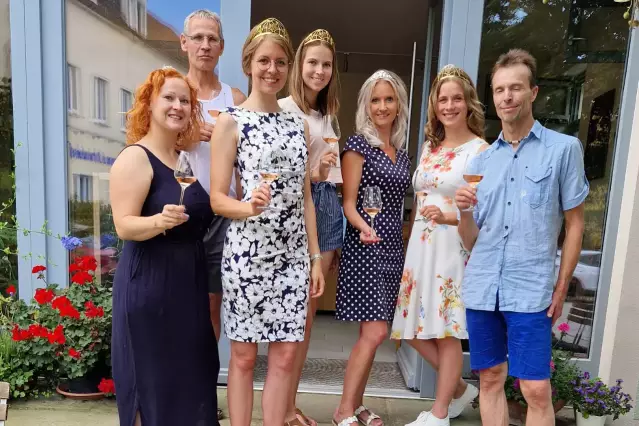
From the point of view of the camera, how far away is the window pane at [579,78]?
126 inches

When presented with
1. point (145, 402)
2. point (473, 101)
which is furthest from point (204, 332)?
point (473, 101)

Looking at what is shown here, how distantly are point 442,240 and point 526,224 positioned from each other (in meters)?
0.69

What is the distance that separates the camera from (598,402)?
2762mm

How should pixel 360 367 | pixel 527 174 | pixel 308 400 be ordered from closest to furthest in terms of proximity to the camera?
pixel 527 174 → pixel 360 367 → pixel 308 400

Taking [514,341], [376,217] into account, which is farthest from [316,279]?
[514,341]

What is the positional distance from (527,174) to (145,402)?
6.09 feet

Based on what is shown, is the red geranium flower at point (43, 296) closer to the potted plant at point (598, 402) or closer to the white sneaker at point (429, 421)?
the white sneaker at point (429, 421)

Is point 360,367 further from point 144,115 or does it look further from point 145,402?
point 144,115

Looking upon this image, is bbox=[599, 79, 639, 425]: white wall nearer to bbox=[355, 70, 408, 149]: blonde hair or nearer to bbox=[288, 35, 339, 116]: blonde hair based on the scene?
bbox=[355, 70, 408, 149]: blonde hair

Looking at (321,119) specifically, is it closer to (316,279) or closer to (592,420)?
(316,279)

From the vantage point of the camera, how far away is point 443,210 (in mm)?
2518

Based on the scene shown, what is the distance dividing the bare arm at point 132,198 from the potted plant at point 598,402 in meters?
2.59

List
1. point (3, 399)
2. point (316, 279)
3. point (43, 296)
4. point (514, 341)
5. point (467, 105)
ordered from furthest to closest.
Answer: point (43, 296) < point (467, 105) < point (316, 279) < point (514, 341) < point (3, 399)

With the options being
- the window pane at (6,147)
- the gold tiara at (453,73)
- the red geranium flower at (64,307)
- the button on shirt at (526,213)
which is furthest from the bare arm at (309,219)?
the window pane at (6,147)
